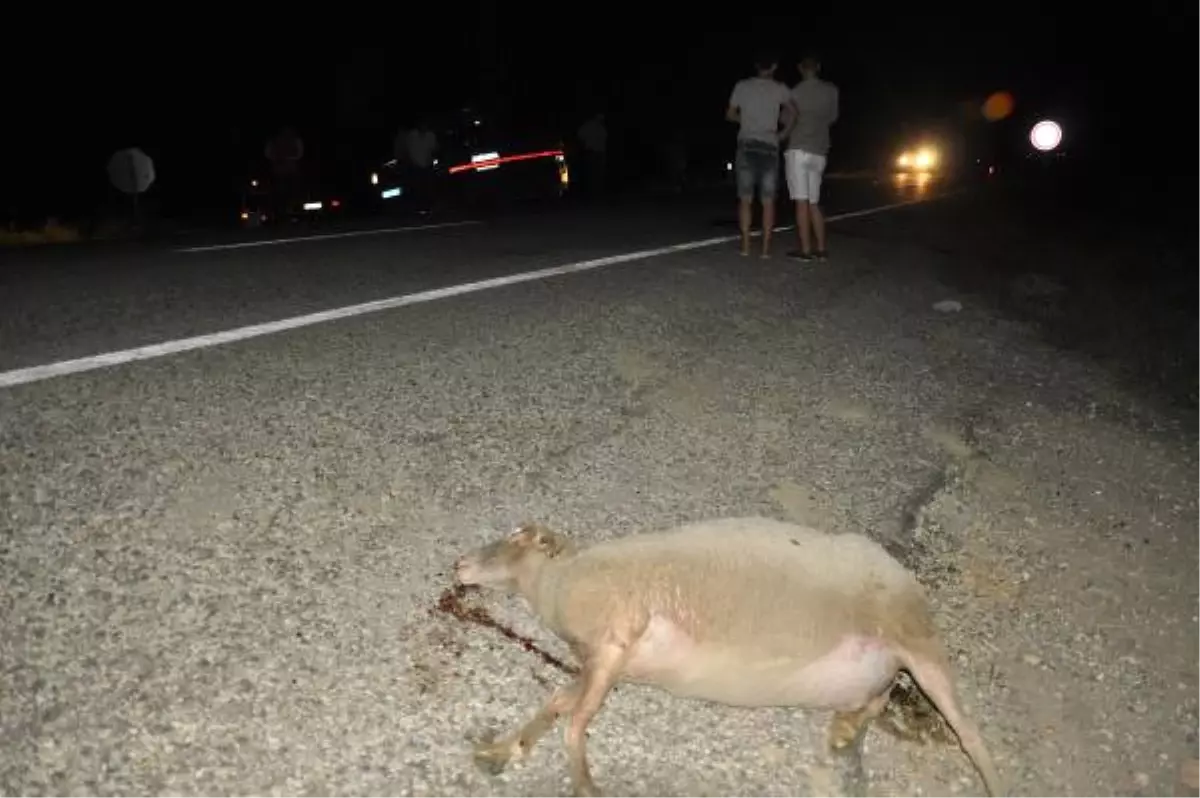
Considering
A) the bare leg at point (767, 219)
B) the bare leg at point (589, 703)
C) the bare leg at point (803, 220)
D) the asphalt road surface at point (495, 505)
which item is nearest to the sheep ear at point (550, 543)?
the asphalt road surface at point (495, 505)

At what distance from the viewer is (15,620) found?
2.55 m

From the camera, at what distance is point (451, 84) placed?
30219 millimetres

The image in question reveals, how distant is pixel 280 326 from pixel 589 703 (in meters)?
3.91

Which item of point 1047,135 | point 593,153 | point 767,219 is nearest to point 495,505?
point 767,219

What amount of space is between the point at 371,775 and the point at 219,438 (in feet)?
6.65

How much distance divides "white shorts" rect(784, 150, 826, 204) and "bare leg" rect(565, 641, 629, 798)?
6.89 m

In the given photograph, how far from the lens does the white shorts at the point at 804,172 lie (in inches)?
336

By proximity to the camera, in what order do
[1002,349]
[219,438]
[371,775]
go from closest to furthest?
[371,775], [219,438], [1002,349]

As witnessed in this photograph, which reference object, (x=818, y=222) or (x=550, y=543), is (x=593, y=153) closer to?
(x=818, y=222)

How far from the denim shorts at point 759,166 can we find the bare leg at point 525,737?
268 inches

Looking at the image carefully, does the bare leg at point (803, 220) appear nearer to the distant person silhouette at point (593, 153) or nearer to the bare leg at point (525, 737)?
the bare leg at point (525, 737)

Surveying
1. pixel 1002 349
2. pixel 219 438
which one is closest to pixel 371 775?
pixel 219 438

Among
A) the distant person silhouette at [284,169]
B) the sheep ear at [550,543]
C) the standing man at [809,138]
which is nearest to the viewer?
the sheep ear at [550,543]

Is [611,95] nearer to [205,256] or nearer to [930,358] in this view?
[205,256]
